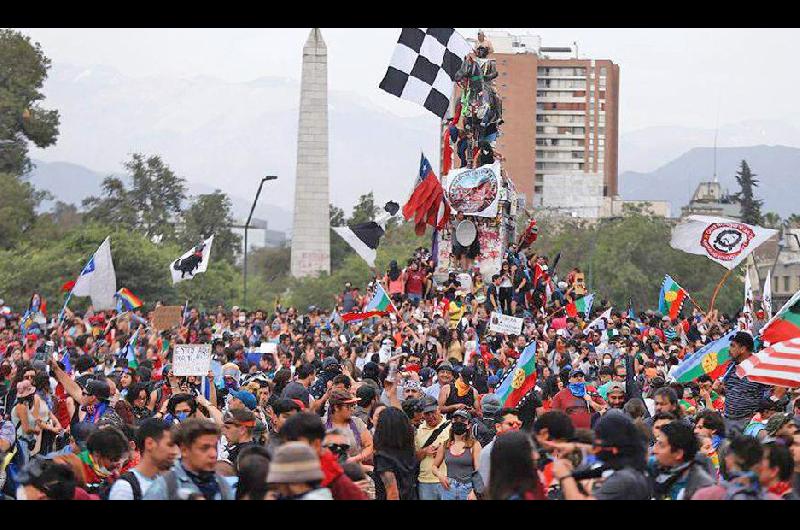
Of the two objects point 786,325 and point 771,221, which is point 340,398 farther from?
point 771,221

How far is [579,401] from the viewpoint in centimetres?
1376

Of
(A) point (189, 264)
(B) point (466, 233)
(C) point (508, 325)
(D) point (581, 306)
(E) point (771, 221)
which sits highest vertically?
(E) point (771, 221)

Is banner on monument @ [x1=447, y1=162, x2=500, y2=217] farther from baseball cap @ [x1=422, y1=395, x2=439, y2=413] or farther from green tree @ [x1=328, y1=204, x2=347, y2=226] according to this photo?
green tree @ [x1=328, y1=204, x2=347, y2=226]

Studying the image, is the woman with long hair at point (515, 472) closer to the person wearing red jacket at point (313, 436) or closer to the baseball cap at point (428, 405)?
the person wearing red jacket at point (313, 436)

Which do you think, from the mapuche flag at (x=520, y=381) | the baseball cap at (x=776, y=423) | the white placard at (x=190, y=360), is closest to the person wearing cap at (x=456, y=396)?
the mapuche flag at (x=520, y=381)

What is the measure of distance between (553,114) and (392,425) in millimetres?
158242

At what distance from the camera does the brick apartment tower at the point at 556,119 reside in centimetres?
15412

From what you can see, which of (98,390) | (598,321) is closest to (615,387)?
(98,390)

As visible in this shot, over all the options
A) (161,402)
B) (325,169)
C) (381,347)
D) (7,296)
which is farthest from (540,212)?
(161,402)

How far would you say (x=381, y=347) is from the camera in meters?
23.1

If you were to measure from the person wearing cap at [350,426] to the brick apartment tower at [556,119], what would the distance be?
457 feet

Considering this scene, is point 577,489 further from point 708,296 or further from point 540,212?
point 540,212

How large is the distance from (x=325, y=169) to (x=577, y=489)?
71.2 m

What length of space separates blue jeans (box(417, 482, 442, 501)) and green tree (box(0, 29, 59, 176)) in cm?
5753
